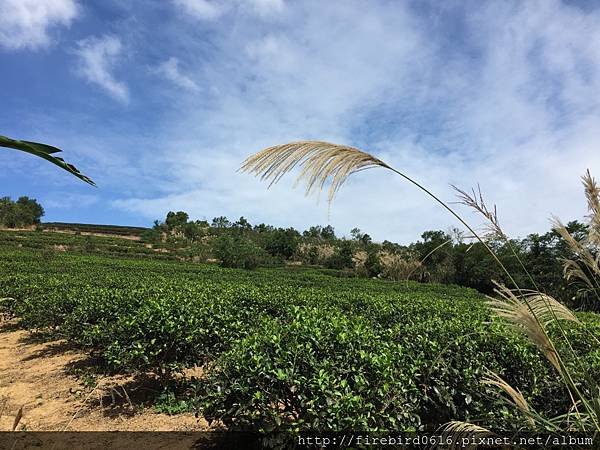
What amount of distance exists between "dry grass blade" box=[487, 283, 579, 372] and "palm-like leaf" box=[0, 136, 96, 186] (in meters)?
1.90

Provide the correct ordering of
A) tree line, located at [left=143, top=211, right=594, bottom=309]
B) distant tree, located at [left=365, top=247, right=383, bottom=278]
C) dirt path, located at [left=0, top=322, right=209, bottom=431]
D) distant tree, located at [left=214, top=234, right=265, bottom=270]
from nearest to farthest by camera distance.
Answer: dirt path, located at [left=0, top=322, right=209, bottom=431], tree line, located at [left=143, top=211, right=594, bottom=309], distant tree, located at [left=214, top=234, right=265, bottom=270], distant tree, located at [left=365, top=247, right=383, bottom=278]

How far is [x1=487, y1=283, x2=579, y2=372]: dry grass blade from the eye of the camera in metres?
1.83

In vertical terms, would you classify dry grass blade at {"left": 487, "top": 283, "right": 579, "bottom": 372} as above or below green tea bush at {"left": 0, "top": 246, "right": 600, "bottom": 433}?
above

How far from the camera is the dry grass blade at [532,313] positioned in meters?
1.83

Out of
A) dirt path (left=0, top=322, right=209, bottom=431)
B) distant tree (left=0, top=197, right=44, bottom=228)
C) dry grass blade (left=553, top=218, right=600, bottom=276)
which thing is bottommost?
dirt path (left=0, top=322, right=209, bottom=431)

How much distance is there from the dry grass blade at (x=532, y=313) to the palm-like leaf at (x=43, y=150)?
1.90m

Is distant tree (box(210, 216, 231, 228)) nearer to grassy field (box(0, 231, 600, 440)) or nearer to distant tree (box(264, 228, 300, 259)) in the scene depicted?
distant tree (box(264, 228, 300, 259))

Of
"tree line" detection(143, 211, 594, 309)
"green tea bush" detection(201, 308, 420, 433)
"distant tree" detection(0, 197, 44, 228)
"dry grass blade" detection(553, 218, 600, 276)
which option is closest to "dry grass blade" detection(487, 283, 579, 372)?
"dry grass blade" detection(553, 218, 600, 276)

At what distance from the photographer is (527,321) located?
6.00 feet

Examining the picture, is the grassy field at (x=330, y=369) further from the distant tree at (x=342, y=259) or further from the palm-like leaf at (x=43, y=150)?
A: the distant tree at (x=342, y=259)

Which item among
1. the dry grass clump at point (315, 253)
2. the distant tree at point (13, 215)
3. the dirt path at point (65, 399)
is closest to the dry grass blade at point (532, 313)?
the dirt path at point (65, 399)

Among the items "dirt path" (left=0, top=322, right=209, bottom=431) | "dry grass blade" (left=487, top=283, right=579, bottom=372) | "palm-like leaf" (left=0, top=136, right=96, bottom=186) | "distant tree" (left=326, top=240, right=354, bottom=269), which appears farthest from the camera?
"distant tree" (left=326, top=240, right=354, bottom=269)

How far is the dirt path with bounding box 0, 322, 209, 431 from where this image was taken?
4094mm

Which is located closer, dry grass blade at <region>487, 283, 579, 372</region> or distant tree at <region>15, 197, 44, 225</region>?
dry grass blade at <region>487, 283, 579, 372</region>
